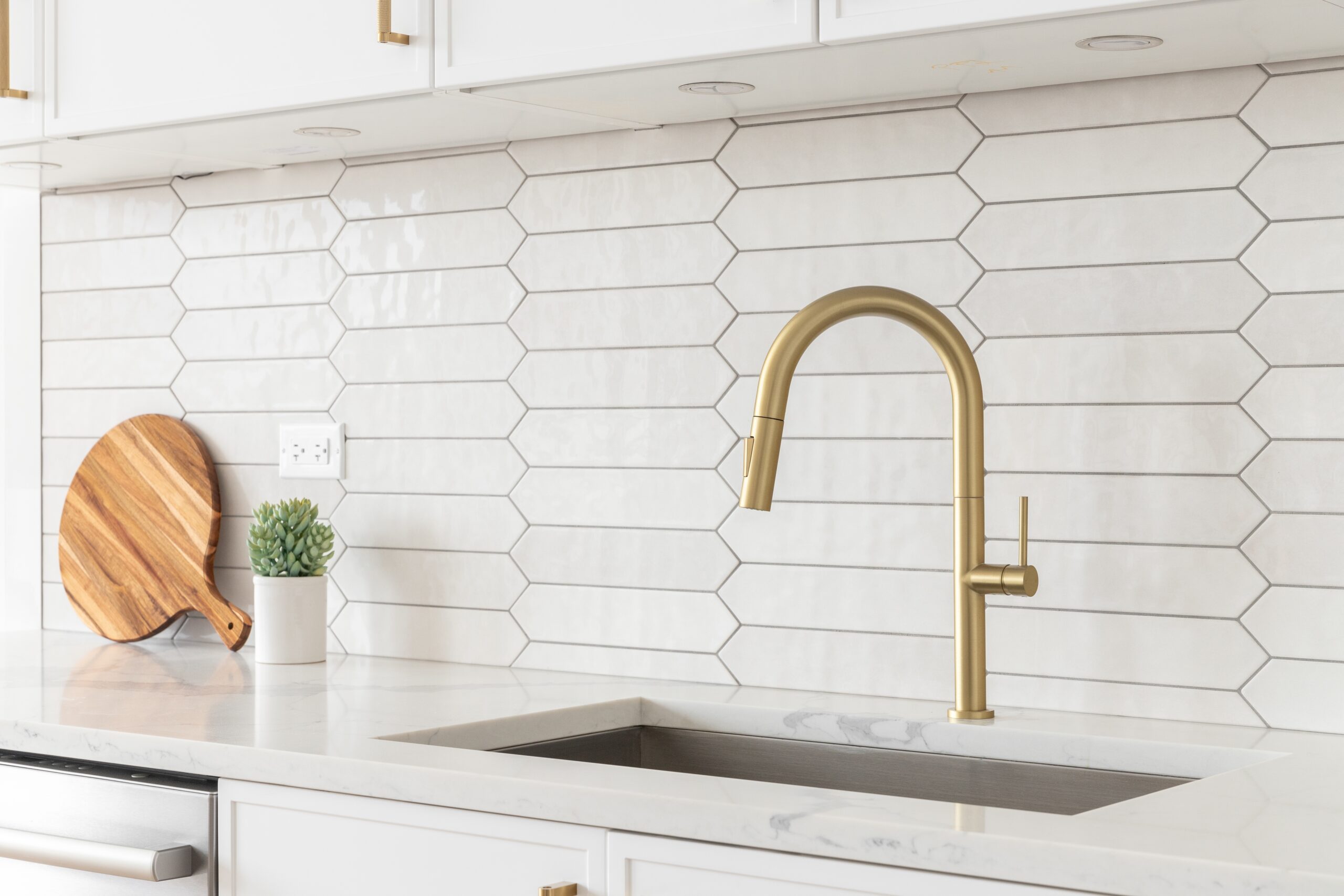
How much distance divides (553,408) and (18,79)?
2.63 ft

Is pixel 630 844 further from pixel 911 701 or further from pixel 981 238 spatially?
pixel 981 238

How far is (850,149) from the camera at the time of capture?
1.67 m

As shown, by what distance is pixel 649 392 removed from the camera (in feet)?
5.93

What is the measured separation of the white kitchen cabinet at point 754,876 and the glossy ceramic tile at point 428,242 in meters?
0.99

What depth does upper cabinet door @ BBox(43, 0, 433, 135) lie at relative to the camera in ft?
5.23

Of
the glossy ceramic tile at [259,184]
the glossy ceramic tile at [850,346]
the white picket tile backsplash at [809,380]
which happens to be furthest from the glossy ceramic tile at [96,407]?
the glossy ceramic tile at [850,346]

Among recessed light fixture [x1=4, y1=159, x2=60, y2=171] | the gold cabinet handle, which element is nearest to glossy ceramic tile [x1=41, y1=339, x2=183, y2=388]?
recessed light fixture [x1=4, y1=159, x2=60, y2=171]

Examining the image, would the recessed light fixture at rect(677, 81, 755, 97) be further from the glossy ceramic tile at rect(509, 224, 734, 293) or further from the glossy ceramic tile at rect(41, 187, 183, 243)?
the glossy ceramic tile at rect(41, 187, 183, 243)

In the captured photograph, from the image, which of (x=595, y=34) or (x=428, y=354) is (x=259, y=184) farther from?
(x=595, y=34)

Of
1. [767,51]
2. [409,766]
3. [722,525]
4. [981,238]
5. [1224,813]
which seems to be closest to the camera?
[1224,813]

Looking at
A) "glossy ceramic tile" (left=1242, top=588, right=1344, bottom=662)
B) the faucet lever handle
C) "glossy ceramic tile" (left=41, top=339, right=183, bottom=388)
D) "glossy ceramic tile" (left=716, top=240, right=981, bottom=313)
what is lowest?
"glossy ceramic tile" (left=1242, top=588, right=1344, bottom=662)

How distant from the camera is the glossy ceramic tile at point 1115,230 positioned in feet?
4.80

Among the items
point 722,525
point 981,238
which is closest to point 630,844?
point 722,525

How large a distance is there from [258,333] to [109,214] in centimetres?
38
